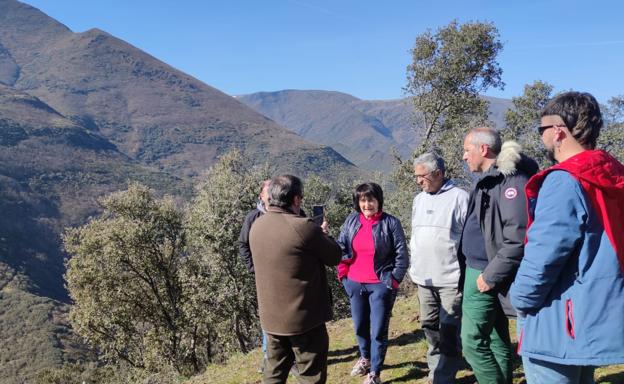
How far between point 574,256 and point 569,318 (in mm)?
351

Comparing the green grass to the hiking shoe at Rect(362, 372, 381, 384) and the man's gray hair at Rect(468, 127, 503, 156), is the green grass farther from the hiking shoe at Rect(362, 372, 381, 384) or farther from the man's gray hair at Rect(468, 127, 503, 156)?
the man's gray hair at Rect(468, 127, 503, 156)

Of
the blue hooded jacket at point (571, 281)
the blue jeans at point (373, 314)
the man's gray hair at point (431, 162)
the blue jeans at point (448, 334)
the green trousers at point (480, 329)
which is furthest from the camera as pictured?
the blue jeans at point (373, 314)

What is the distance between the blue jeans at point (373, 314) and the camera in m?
5.42

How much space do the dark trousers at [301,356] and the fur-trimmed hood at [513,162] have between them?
2.26 m

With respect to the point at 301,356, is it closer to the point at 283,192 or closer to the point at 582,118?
the point at 283,192

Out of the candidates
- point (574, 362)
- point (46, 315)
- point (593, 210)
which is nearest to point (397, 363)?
point (574, 362)

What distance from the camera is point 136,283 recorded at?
2502 cm

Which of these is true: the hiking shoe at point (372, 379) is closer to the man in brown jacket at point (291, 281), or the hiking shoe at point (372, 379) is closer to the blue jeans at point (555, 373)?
the man in brown jacket at point (291, 281)

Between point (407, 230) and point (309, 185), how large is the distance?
7.14 meters

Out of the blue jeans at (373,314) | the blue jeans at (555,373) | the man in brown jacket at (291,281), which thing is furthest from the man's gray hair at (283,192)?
the blue jeans at (555,373)

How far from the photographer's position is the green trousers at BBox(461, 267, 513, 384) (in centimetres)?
386

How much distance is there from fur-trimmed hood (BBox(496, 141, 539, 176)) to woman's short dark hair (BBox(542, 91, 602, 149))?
1082mm

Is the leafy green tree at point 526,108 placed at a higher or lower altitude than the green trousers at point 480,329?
higher

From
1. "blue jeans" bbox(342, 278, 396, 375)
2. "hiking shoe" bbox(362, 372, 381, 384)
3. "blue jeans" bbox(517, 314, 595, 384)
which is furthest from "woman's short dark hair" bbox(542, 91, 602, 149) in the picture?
"hiking shoe" bbox(362, 372, 381, 384)
